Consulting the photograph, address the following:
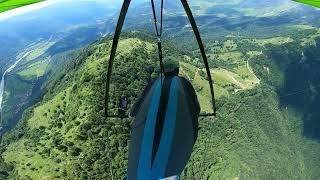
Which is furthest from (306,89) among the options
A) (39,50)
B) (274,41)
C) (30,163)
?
(39,50)

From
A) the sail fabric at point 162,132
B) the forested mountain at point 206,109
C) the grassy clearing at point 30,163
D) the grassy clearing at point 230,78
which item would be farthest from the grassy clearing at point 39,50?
the sail fabric at point 162,132

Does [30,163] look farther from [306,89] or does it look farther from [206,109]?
[306,89]

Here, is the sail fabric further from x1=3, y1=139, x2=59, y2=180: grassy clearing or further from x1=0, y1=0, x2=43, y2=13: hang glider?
x1=3, y1=139, x2=59, y2=180: grassy clearing

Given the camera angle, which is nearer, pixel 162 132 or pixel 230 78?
pixel 162 132

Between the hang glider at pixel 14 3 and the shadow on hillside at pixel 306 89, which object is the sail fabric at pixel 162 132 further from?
the shadow on hillside at pixel 306 89

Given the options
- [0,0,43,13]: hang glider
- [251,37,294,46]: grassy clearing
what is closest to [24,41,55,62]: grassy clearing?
[251,37,294,46]: grassy clearing

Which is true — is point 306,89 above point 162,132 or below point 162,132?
below
